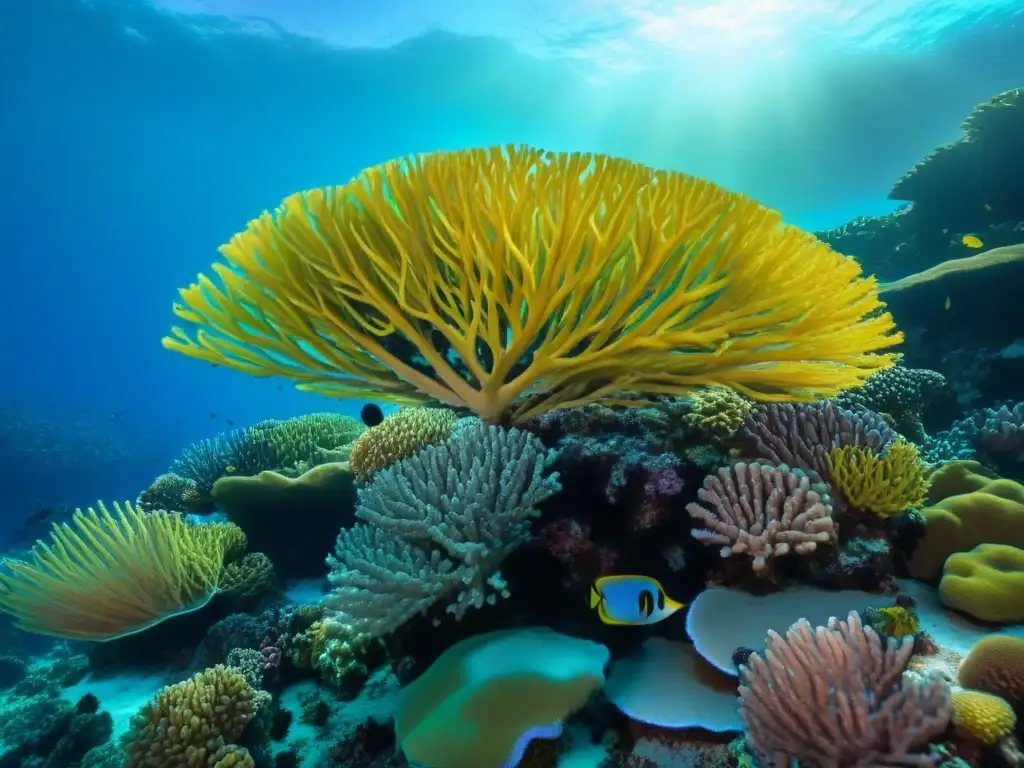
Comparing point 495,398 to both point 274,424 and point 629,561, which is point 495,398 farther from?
point 274,424

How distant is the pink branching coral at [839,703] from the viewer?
1.93 meters

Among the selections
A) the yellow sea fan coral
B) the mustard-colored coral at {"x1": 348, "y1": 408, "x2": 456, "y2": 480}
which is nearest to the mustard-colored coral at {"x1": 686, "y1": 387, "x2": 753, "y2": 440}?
the yellow sea fan coral

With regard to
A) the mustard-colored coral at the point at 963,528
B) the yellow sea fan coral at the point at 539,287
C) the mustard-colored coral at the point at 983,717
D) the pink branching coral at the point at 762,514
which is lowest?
the mustard-colored coral at the point at 983,717

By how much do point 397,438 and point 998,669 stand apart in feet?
14.3

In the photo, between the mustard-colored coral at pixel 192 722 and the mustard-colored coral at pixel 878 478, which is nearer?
the mustard-colored coral at pixel 192 722

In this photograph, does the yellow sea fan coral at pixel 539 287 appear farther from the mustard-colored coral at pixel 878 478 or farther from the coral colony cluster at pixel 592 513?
the mustard-colored coral at pixel 878 478

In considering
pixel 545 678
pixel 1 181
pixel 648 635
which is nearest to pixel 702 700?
pixel 648 635

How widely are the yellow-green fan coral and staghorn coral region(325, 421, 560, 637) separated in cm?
246

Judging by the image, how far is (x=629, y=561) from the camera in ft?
11.1

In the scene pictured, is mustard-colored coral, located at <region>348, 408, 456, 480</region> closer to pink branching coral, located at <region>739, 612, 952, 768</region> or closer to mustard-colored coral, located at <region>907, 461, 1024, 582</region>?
pink branching coral, located at <region>739, 612, 952, 768</region>

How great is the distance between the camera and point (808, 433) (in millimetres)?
3908

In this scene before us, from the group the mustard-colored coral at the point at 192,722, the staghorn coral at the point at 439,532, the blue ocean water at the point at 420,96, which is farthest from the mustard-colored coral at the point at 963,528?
the blue ocean water at the point at 420,96

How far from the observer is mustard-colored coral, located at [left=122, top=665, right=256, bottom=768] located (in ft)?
10.6

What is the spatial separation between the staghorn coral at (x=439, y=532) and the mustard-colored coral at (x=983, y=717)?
6.59ft
